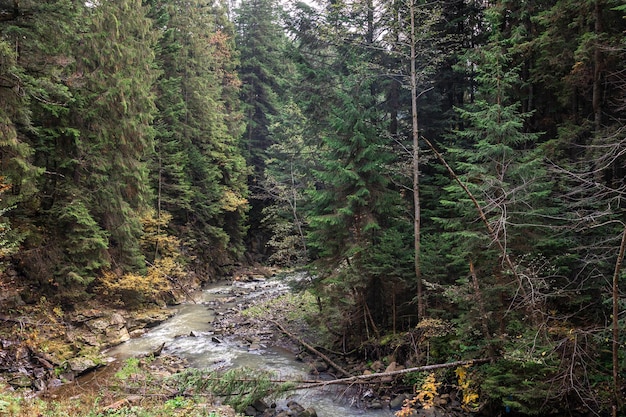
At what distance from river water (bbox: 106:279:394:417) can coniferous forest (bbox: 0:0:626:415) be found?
186 cm

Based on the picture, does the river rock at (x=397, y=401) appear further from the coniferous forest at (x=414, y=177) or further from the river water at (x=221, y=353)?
the coniferous forest at (x=414, y=177)

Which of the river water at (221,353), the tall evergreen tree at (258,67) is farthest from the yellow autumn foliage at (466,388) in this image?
the tall evergreen tree at (258,67)

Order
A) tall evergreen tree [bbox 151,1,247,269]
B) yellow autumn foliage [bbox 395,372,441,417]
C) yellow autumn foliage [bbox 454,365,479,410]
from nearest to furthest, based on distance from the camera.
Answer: yellow autumn foliage [bbox 454,365,479,410], yellow autumn foliage [bbox 395,372,441,417], tall evergreen tree [bbox 151,1,247,269]

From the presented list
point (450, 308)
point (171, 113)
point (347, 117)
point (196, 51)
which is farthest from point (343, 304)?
point (196, 51)

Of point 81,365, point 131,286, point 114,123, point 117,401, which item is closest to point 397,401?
point 117,401

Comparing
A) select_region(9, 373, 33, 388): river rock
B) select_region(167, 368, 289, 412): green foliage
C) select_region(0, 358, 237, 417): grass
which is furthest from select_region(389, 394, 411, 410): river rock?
select_region(9, 373, 33, 388): river rock

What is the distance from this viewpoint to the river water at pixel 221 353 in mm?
9055

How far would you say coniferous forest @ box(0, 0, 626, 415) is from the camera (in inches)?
279

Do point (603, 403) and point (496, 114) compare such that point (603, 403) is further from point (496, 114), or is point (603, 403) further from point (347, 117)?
point (347, 117)

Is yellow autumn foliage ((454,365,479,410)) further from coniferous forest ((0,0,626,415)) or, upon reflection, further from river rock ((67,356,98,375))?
river rock ((67,356,98,375))

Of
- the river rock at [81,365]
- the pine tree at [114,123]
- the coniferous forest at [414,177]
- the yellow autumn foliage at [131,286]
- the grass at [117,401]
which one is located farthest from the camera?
the yellow autumn foliage at [131,286]

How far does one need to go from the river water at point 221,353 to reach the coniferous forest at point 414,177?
186cm

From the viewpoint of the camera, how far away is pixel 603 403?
20.5ft

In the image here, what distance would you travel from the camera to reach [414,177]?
10211 millimetres
